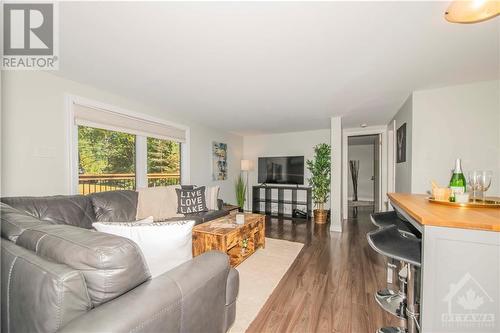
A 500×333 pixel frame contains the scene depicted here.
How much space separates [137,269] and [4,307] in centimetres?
57

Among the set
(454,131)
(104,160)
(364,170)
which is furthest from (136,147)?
(364,170)

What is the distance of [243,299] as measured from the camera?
1.89 metres

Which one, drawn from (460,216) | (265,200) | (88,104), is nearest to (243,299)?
(460,216)

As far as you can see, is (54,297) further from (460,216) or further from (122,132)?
(122,132)

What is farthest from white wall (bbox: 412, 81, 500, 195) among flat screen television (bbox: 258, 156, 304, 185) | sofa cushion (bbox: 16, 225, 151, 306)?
sofa cushion (bbox: 16, 225, 151, 306)

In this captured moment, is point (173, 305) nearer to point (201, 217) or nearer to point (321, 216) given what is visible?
point (201, 217)

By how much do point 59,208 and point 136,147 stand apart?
146 centimetres

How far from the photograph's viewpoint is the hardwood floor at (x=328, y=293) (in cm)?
159

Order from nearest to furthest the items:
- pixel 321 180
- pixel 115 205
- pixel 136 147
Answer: pixel 115 205, pixel 136 147, pixel 321 180

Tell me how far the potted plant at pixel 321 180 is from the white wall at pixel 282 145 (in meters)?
0.40

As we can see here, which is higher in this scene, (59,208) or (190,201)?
(59,208)

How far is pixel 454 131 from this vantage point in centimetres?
260

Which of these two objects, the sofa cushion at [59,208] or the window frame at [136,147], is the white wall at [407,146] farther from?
the sofa cushion at [59,208]

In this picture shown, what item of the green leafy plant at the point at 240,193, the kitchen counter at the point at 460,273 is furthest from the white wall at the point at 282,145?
the kitchen counter at the point at 460,273
